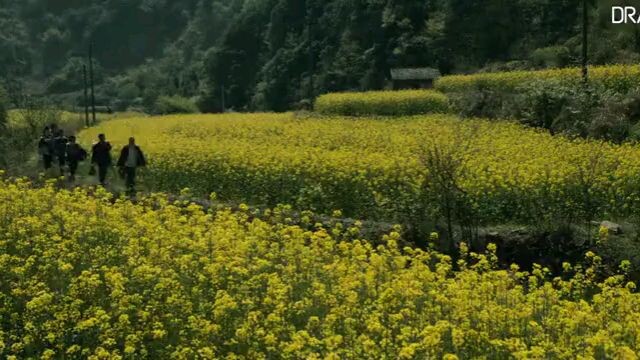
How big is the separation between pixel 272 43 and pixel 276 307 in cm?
8054

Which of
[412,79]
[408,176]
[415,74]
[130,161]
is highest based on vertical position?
[415,74]

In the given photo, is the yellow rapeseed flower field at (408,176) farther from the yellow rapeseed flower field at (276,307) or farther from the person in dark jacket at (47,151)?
the yellow rapeseed flower field at (276,307)

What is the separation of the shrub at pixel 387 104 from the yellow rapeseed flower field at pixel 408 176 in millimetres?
14368

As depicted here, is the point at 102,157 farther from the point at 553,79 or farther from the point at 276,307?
the point at 553,79

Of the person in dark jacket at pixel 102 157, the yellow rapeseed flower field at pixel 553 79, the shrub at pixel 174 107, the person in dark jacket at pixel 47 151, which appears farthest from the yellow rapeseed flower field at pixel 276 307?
the shrub at pixel 174 107

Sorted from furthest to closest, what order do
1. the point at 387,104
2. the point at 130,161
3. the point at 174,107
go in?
1. the point at 174,107
2. the point at 387,104
3. the point at 130,161

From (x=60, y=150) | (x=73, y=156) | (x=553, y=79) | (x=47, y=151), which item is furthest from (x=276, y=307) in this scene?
(x=553, y=79)

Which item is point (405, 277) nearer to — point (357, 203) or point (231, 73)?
point (357, 203)

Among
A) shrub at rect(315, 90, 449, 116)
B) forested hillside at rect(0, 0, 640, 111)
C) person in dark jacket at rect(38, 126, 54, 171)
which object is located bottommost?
person in dark jacket at rect(38, 126, 54, 171)

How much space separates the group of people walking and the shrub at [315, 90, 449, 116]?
18835 mm

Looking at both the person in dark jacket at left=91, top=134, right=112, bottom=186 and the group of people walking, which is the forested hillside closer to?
the group of people walking

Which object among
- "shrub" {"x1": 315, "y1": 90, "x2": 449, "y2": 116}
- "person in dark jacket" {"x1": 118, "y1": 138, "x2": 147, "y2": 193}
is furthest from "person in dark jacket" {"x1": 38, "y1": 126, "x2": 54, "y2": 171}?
"shrub" {"x1": 315, "y1": 90, "x2": 449, "y2": 116}

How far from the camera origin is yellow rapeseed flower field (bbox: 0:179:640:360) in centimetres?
584

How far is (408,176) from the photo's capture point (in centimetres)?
1373
